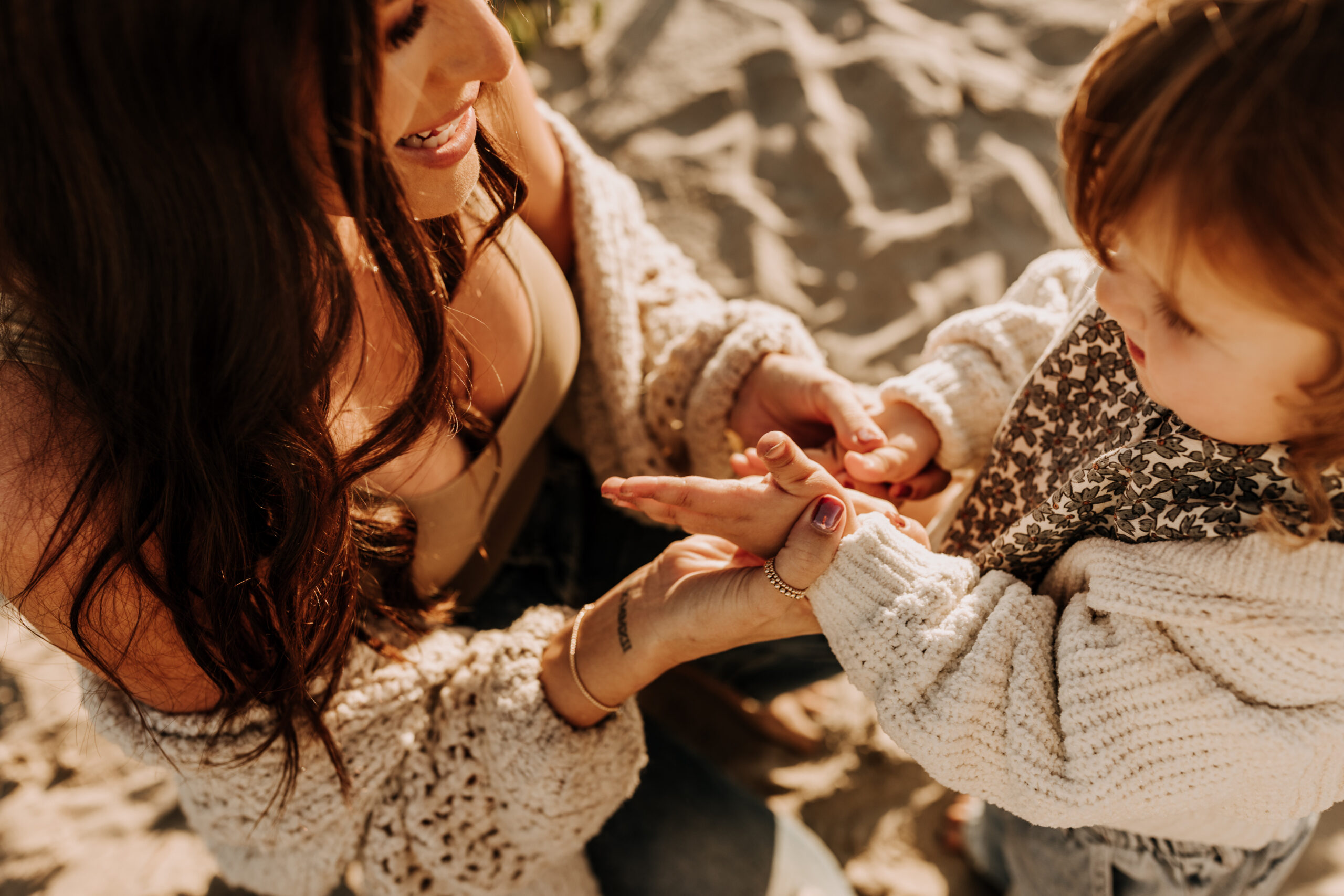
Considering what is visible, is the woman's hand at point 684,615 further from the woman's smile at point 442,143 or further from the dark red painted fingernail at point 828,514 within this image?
the woman's smile at point 442,143

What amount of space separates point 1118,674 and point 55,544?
1275 mm

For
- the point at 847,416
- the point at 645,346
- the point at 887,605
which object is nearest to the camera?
the point at 887,605

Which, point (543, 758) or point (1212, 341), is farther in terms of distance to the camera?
point (543, 758)

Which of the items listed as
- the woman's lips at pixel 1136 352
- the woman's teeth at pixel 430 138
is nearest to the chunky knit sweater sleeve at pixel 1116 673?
the woman's lips at pixel 1136 352

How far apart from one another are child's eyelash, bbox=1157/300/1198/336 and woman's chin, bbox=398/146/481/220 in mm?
815

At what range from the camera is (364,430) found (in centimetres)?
112

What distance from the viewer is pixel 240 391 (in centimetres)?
86

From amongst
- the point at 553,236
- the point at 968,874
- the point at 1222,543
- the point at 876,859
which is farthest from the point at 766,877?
the point at 553,236

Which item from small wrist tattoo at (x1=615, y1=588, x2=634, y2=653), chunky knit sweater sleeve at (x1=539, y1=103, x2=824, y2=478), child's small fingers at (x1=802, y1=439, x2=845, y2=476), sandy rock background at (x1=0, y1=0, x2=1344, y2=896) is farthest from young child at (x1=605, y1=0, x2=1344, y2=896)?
sandy rock background at (x1=0, y1=0, x2=1344, y2=896)

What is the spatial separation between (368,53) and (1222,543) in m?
1.05

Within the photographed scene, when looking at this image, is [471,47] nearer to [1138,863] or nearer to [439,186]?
[439,186]

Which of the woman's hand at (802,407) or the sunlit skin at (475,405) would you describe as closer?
the sunlit skin at (475,405)

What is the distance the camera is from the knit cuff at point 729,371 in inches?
59.5

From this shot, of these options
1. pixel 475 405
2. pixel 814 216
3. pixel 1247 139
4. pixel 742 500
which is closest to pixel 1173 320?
pixel 1247 139
